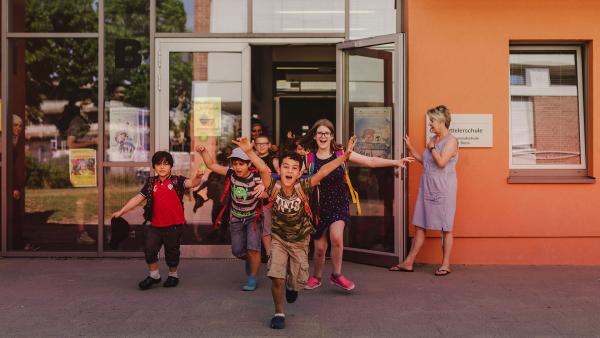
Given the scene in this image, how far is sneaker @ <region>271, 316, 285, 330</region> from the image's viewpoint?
5.02 meters

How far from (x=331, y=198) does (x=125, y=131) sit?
11.8 feet

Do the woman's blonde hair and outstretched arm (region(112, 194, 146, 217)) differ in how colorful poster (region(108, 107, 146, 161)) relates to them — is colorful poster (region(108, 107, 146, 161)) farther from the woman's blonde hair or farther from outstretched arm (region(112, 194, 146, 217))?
the woman's blonde hair

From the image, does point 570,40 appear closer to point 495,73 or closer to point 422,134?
point 495,73

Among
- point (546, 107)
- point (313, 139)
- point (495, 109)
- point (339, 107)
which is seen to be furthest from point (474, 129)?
point (313, 139)

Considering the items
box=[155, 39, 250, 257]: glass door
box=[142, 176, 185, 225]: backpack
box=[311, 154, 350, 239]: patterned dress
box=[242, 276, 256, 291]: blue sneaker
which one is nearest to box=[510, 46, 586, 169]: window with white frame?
box=[311, 154, 350, 239]: patterned dress

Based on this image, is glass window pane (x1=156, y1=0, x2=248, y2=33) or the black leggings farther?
glass window pane (x1=156, y1=0, x2=248, y2=33)

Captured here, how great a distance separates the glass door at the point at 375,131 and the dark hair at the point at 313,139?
1.61 metres

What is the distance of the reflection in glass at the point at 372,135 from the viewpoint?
7891mm

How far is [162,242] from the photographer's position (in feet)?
21.6

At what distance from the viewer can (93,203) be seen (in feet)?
28.0

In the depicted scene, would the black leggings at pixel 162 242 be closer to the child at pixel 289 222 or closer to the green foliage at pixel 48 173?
the child at pixel 289 222

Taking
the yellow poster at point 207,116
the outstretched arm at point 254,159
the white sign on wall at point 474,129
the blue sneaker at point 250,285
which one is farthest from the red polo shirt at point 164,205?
the white sign on wall at point 474,129

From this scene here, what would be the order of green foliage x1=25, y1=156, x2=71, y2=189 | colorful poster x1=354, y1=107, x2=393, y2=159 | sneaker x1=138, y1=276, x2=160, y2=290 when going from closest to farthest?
sneaker x1=138, y1=276, x2=160, y2=290
colorful poster x1=354, y1=107, x2=393, y2=159
green foliage x1=25, y1=156, x2=71, y2=189

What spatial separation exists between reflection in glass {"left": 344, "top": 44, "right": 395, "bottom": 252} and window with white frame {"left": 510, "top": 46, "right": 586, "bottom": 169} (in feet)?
5.53
